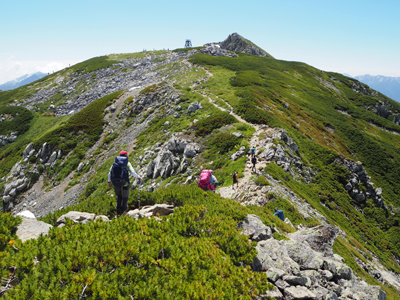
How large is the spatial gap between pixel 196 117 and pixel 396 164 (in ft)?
167

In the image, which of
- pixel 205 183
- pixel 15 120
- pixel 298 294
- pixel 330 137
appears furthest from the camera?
pixel 15 120

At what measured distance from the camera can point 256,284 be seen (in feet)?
22.4

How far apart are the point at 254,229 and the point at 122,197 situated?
22.7ft

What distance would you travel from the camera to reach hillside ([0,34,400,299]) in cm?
586

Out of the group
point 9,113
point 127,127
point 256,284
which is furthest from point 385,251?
point 9,113

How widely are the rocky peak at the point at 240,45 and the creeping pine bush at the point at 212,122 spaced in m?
114

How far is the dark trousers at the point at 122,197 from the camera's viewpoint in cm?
1070

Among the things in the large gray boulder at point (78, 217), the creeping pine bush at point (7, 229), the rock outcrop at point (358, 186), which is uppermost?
the creeping pine bush at point (7, 229)

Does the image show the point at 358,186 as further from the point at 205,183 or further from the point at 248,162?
the point at 205,183

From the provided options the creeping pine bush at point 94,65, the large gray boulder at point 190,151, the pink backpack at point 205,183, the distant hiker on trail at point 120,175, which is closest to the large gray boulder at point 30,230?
the distant hiker on trail at point 120,175

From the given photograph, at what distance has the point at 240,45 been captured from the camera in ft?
455

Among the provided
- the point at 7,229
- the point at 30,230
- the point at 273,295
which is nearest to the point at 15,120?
the point at 30,230

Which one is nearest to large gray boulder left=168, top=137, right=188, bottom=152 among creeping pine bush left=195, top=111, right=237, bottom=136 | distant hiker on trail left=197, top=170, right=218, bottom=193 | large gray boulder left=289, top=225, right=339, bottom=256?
creeping pine bush left=195, top=111, right=237, bottom=136

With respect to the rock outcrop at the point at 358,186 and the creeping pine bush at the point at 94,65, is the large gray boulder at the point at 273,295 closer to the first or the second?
the rock outcrop at the point at 358,186
